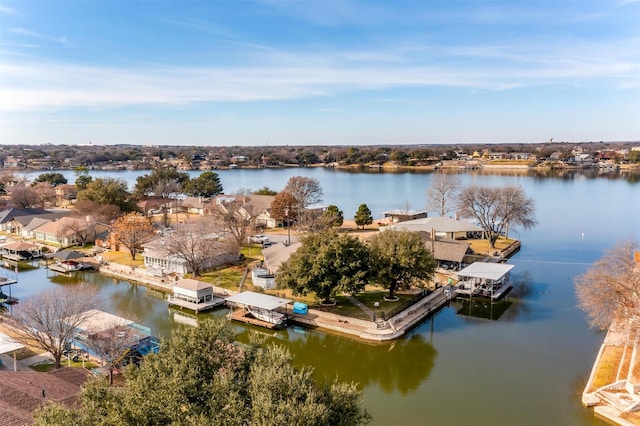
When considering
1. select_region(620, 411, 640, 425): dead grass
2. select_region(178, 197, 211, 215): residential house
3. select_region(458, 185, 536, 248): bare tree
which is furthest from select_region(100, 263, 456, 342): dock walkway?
select_region(178, 197, 211, 215): residential house

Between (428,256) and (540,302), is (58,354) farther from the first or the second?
(540,302)

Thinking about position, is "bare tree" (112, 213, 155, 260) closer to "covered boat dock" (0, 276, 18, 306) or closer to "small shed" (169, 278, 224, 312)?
"covered boat dock" (0, 276, 18, 306)

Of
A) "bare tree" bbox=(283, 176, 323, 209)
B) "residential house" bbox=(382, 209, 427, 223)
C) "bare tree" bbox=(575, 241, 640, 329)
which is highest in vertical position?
"bare tree" bbox=(283, 176, 323, 209)

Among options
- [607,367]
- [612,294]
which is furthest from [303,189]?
[607,367]

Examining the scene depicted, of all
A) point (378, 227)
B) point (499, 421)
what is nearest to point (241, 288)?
point (499, 421)

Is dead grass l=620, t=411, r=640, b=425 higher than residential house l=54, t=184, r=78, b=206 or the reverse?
the reverse

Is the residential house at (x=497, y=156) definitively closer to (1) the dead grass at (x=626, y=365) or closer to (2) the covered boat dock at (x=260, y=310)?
(1) the dead grass at (x=626, y=365)
